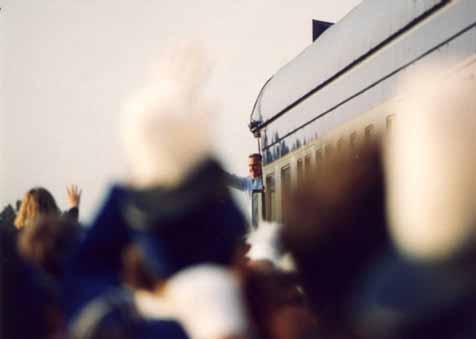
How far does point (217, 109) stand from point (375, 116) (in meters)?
3.32

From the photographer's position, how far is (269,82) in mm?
7668

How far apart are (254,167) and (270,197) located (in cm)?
193

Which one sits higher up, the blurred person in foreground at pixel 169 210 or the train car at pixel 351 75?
the train car at pixel 351 75

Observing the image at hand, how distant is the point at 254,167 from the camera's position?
5098 millimetres

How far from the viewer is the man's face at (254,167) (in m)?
5.08

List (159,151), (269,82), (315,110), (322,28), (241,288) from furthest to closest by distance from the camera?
1. (322,28)
2. (269,82)
3. (315,110)
4. (159,151)
5. (241,288)

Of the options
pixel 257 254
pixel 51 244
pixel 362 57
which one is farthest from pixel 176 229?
pixel 362 57

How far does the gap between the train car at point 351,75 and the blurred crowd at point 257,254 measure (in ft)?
5.38

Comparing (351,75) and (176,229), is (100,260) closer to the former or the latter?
(176,229)

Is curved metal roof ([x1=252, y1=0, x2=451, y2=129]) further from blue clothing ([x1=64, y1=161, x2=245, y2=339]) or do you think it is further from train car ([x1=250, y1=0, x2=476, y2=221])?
blue clothing ([x1=64, y1=161, x2=245, y2=339])

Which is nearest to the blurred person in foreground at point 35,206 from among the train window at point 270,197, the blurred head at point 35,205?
the blurred head at point 35,205

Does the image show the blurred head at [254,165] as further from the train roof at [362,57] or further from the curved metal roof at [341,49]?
the curved metal roof at [341,49]

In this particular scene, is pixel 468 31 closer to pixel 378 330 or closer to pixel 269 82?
pixel 378 330

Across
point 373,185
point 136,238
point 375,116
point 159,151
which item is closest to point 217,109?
point 159,151
